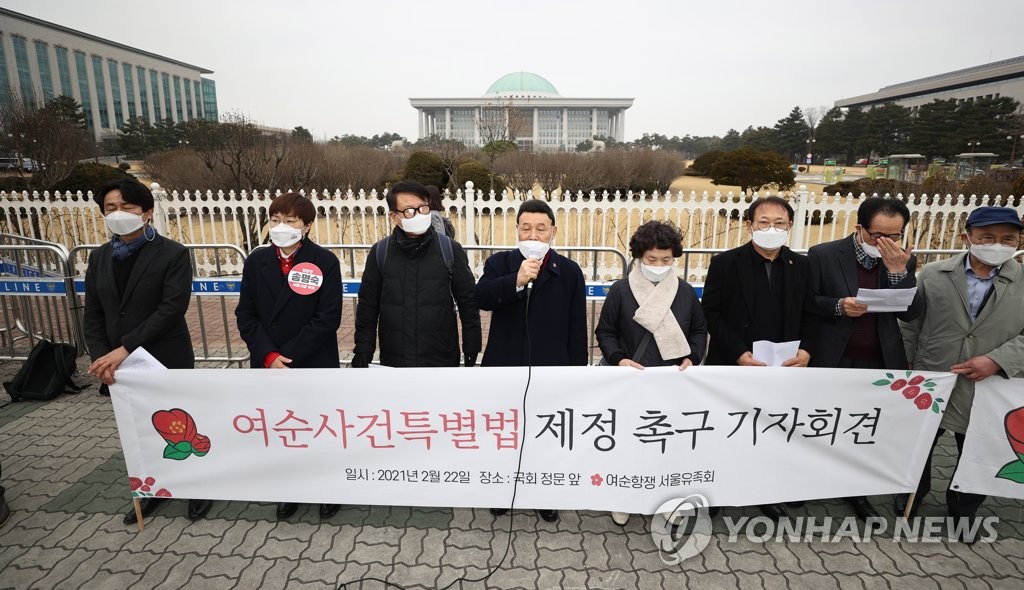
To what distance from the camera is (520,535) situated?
2.85 meters

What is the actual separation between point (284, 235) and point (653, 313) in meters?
2.04

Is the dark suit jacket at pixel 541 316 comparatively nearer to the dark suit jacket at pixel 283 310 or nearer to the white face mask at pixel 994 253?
the dark suit jacket at pixel 283 310

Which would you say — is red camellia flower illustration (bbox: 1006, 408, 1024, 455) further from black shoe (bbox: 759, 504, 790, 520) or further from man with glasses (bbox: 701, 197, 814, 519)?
black shoe (bbox: 759, 504, 790, 520)

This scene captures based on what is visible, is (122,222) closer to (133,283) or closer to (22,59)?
(133,283)

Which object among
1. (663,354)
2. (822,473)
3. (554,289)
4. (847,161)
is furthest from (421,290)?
(847,161)

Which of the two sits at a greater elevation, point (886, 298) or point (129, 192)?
point (129, 192)

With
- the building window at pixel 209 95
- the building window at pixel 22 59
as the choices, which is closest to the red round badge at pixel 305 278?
the building window at pixel 22 59

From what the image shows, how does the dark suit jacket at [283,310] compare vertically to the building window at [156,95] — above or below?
below

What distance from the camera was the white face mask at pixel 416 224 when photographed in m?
2.87

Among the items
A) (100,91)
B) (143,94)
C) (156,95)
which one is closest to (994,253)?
(100,91)

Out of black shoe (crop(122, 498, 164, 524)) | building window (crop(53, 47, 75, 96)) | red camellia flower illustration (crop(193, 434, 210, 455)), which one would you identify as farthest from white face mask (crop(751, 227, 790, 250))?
building window (crop(53, 47, 75, 96))

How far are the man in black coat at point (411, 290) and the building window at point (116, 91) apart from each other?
82.8m

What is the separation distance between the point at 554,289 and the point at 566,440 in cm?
80

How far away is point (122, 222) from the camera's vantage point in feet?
9.70
